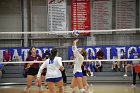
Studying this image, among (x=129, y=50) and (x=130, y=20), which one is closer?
(x=129, y=50)

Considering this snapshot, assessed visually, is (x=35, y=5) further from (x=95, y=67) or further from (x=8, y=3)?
(x=95, y=67)

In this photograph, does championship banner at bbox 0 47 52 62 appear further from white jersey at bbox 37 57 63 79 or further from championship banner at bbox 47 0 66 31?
white jersey at bbox 37 57 63 79

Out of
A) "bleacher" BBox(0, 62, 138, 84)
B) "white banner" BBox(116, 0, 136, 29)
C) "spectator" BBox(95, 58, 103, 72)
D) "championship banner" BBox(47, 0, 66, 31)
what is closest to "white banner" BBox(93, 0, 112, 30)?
"white banner" BBox(116, 0, 136, 29)

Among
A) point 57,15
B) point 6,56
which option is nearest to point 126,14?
point 57,15

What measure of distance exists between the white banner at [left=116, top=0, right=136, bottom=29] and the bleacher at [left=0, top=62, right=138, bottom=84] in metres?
2.82

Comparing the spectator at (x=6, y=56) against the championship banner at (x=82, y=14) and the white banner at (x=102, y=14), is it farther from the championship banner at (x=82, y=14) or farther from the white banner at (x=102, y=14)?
the white banner at (x=102, y=14)

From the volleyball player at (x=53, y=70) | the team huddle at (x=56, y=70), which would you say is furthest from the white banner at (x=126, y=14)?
the volleyball player at (x=53, y=70)

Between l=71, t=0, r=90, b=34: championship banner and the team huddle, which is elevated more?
l=71, t=0, r=90, b=34: championship banner

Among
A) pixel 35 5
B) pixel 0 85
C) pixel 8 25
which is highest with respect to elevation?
pixel 35 5

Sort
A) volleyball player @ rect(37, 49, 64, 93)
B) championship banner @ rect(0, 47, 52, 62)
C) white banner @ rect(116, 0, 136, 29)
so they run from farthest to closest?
white banner @ rect(116, 0, 136, 29) → championship banner @ rect(0, 47, 52, 62) → volleyball player @ rect(37, 49, 64, 93)

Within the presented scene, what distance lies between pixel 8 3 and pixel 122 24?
7434 mm

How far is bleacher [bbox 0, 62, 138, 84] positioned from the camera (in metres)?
17.1

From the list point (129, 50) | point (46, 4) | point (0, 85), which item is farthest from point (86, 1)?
point (0, 85)

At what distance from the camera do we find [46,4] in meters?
20.4
